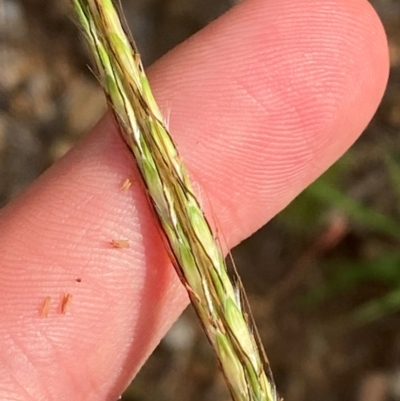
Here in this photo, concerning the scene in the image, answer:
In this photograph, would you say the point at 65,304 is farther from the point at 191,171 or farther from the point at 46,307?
the point at 191,171

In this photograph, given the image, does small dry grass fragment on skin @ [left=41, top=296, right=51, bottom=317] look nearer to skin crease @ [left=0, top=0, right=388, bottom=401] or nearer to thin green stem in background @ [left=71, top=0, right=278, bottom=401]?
skin crease @ [left=0, top=0, right=388, bottom=401]

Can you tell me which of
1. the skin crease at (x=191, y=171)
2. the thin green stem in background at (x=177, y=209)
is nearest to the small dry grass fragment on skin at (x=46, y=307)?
the skin crease at (x=191, y=171)

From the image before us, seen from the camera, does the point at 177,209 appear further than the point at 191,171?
No

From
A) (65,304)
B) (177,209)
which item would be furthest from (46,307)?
(177,209)

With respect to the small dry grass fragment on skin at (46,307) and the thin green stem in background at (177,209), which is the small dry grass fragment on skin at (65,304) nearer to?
the small dry grass fragment on skin at (46,307)

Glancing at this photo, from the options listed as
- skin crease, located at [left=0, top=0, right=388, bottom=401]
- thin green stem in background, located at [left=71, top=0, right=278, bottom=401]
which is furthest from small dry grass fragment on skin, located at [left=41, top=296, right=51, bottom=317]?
thin green stem in background, located at [left=71, top=0, right=278, bottom=401]

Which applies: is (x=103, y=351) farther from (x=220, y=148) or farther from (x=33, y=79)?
(x=33, y=79)
